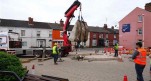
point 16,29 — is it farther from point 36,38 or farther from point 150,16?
point 150,16

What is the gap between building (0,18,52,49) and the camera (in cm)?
5641

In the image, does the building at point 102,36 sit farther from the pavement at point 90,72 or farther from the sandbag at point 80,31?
the pavement at point 90,72

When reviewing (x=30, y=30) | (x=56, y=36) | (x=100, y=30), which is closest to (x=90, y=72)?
(x=30, y=30)

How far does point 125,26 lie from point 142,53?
152ft

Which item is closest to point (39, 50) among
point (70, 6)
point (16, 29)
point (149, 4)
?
point (70, 6)

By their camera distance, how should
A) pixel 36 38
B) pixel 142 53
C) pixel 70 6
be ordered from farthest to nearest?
pixel 36 38
pixel 70 6
pixel 142 53

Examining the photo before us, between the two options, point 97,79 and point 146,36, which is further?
point 146,36

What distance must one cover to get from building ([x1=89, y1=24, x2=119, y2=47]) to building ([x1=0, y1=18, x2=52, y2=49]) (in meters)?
16.9

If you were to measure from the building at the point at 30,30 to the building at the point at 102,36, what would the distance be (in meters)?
16.9

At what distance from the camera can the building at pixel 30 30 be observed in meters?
56.4

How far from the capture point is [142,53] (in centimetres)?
1056

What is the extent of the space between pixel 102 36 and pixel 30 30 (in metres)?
27.4

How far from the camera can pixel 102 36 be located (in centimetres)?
7869

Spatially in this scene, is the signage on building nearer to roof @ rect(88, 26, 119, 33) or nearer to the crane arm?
roof @ rect(88, 26, 119, 33)
